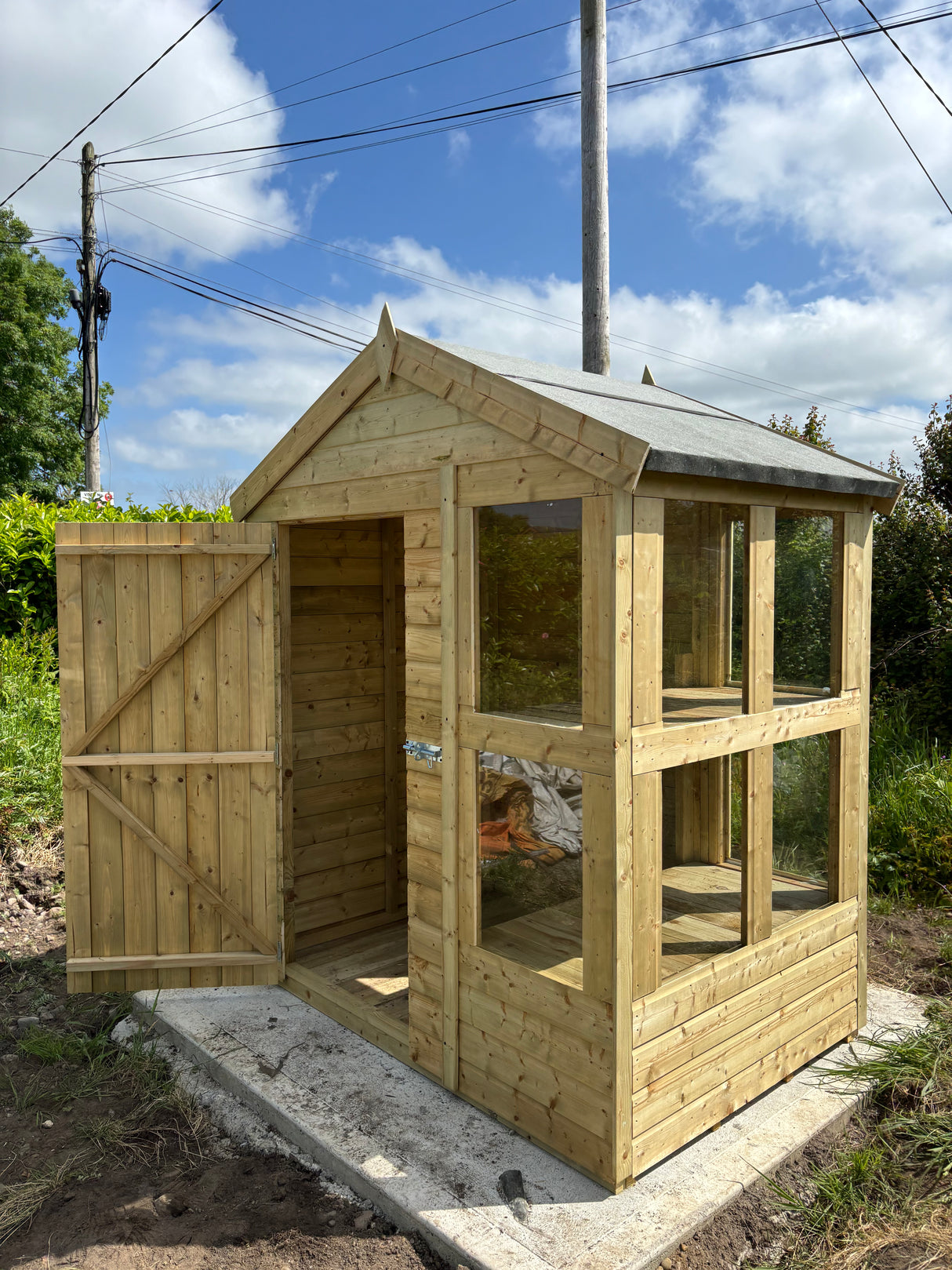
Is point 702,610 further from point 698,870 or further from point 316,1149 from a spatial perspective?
point 316,1149

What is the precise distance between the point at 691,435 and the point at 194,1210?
10.4 feet

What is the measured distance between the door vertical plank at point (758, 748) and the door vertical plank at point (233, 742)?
2388 mm

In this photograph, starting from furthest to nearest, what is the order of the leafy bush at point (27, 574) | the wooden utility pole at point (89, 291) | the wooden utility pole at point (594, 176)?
the wooden utility pole at point (89, 291) < the leafy bush at point (27, 574) < the wooden utility pole at point (594, 176)

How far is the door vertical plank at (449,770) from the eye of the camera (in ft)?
10.7

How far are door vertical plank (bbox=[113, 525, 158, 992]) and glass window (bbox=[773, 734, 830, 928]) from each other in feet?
9.66

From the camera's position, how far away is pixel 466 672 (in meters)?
3.25

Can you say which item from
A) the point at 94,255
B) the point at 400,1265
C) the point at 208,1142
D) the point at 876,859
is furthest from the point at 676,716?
the point at 94,255

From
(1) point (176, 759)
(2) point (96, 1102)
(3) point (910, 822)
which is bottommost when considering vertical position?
(2) point (96, 1102)

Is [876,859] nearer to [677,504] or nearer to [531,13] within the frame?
[677,504]

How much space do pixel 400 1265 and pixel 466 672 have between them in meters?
1.86

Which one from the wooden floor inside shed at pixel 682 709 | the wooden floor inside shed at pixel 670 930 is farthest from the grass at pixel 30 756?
the wooden floor inside shed at pixel 682 709

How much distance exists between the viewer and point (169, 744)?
4.35 m

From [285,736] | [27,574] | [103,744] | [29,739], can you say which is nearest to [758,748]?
[285,736]

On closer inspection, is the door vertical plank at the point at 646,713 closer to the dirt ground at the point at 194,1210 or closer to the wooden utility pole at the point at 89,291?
the dirt ground at the point at 194,1210
